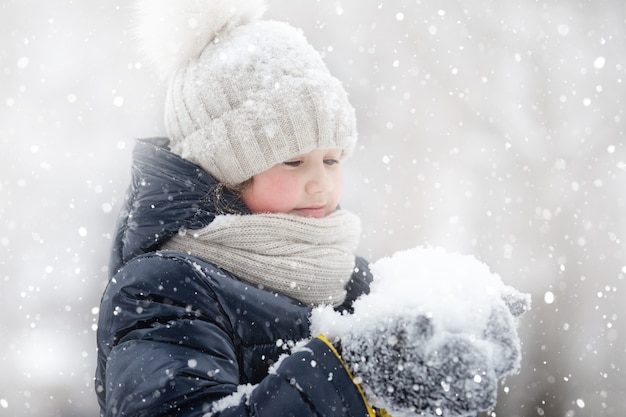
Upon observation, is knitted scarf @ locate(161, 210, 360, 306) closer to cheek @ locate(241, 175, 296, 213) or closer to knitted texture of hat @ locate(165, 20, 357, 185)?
cheek @ locate(241, 175, 296, 213)

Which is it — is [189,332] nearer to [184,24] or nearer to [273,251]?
[273,251]

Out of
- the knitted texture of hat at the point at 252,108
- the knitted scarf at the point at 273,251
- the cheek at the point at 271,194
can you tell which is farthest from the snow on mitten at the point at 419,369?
the knitted texture of hat at the point at 252,108

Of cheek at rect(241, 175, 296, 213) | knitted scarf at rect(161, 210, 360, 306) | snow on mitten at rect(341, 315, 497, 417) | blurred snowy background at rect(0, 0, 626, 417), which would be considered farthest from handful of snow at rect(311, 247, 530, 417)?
blurred snowy background at rect(0, 0, 626, 417)

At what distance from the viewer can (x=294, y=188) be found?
159cm

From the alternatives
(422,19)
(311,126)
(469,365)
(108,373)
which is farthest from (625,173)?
(108,373)

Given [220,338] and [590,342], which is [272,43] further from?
[590,342]

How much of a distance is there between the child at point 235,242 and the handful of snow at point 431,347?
0.02 metres

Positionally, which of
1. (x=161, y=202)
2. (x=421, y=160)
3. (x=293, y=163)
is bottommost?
(x=161, y=202)

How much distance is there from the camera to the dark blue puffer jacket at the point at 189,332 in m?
1.04

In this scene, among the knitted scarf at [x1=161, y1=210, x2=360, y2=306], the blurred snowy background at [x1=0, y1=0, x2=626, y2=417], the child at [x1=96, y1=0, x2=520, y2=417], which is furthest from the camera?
the blurred snowy background at [x1=0, y1=0, x2=626, y2=417]

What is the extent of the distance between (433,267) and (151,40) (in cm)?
120

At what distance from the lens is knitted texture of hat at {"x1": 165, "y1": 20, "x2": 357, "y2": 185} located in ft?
5.17

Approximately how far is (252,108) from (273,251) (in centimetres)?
43

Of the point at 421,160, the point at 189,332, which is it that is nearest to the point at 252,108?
the point at 189,332
